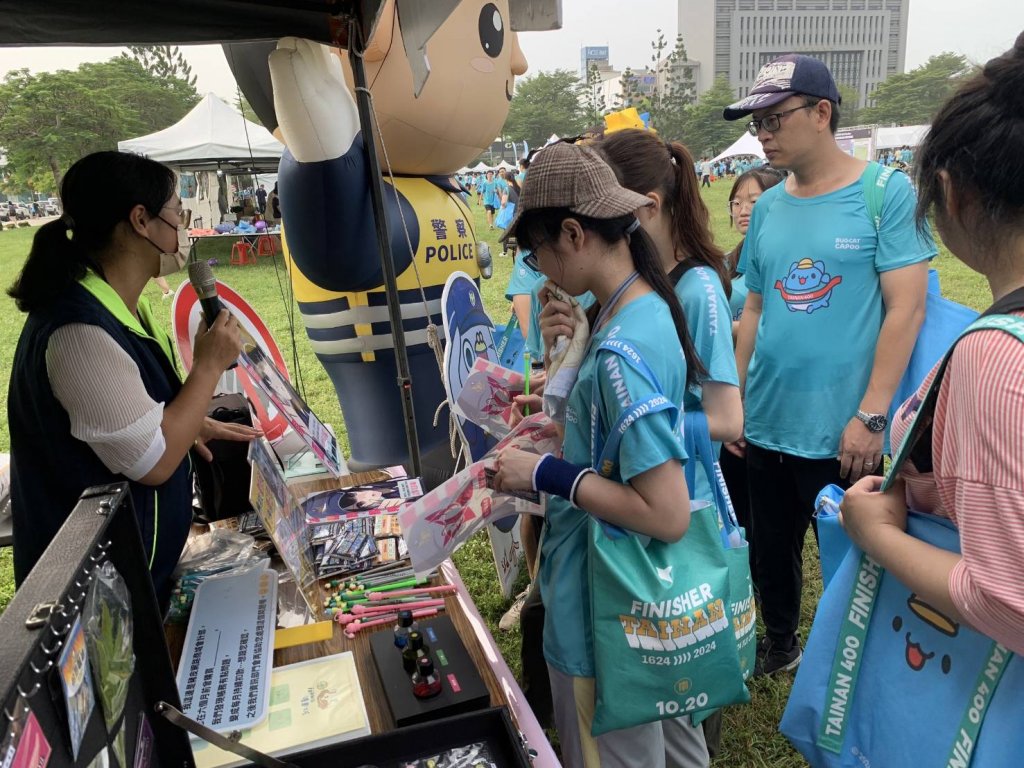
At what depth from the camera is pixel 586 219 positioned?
1.12 metres

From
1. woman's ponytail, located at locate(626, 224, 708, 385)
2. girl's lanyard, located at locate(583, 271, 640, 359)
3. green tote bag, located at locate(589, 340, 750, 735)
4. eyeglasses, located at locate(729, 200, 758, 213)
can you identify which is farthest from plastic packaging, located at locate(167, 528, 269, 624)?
eyeglasses, located at locate(729, 200, 758, 213)

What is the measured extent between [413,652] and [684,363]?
0.67 m

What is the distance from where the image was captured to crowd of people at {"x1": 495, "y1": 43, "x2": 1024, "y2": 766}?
746 millimetres

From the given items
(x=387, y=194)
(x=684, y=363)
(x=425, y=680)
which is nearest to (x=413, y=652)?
(x=425, y=680)

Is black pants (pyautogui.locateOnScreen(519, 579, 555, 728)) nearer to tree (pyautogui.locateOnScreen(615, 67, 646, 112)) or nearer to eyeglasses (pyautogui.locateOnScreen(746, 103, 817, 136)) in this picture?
eyeglasses (pyautogui.locateOnScreen(746, 103, 817, 136))

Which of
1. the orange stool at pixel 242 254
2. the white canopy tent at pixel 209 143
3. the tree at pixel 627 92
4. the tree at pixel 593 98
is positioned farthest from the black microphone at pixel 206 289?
the tree at pixel 627 92

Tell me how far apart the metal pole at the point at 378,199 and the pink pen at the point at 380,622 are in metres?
0.92

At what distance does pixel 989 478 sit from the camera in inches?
27.1

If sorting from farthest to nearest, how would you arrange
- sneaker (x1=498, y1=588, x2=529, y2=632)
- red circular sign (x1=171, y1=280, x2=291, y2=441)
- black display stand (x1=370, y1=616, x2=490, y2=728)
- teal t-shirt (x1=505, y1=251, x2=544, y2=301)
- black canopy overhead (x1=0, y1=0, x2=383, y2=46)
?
teal t-shirt (x1=505, y1=251, x2=544, y2=301) < sneaker (x1=498, y1=588, x2=529, y2=632) < red circular sign (x1=171, y1=280, x2=291, y2=441) < black canopy overhead (x1=0, y1=0, x2=383, y2=46) < black display stand (x1=370, y1=616, x2=490, y2=728)

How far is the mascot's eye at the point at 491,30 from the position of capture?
2.60 m

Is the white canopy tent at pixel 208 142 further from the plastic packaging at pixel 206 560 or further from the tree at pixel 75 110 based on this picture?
the plastic packaging at pixel 206 560

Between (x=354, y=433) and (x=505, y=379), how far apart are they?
143 centimetres

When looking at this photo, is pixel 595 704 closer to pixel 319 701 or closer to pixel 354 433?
pixel 319 701

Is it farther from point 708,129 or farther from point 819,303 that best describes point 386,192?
point 708,129
